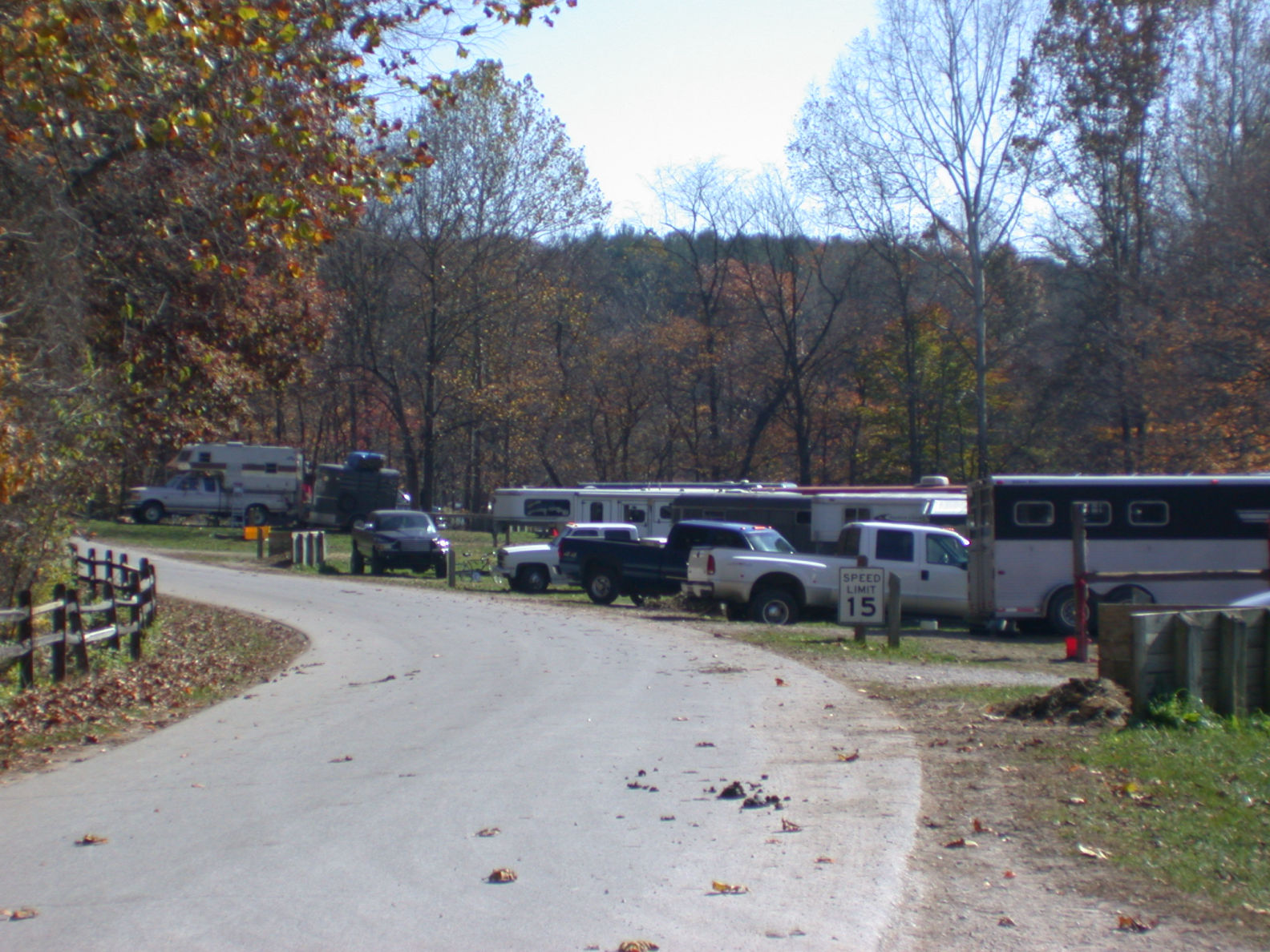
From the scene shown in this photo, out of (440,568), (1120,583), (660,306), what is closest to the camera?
(1120,583)

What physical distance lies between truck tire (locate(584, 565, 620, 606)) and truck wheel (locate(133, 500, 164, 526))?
1222 inches

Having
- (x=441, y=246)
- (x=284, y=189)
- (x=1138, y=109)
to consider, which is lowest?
(x=284, y=189)

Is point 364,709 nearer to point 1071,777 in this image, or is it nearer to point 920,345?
point 1071,777

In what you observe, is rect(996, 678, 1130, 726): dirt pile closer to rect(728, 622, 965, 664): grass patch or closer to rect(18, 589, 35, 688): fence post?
rect(728, 622, 965, 664): grass patch

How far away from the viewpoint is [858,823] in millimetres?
6680

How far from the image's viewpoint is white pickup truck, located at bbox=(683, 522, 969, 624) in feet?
65.6

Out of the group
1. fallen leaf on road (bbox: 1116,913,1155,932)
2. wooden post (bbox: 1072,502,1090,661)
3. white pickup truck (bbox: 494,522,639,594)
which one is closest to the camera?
fallen leaf on road (bbox: 1116,913,1155,932)

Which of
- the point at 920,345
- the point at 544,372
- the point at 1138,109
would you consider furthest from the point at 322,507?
the point at 1138,109

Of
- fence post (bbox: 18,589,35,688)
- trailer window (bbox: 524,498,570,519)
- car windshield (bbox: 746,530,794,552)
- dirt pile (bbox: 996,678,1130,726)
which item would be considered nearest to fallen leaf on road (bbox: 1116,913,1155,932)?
dirt pile (bbox: 996,678,1130,726)

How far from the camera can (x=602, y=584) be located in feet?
79.0

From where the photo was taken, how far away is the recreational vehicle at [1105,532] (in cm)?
1881

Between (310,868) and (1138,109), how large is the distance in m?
37.9

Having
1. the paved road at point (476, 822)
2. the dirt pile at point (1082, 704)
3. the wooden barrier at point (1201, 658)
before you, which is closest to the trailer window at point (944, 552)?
the paved road at point (476, 822)

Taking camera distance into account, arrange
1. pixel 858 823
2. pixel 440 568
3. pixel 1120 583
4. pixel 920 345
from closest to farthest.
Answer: pixel 858 823, pixel 1120 583, pixel 440 568, pixel 920 345
